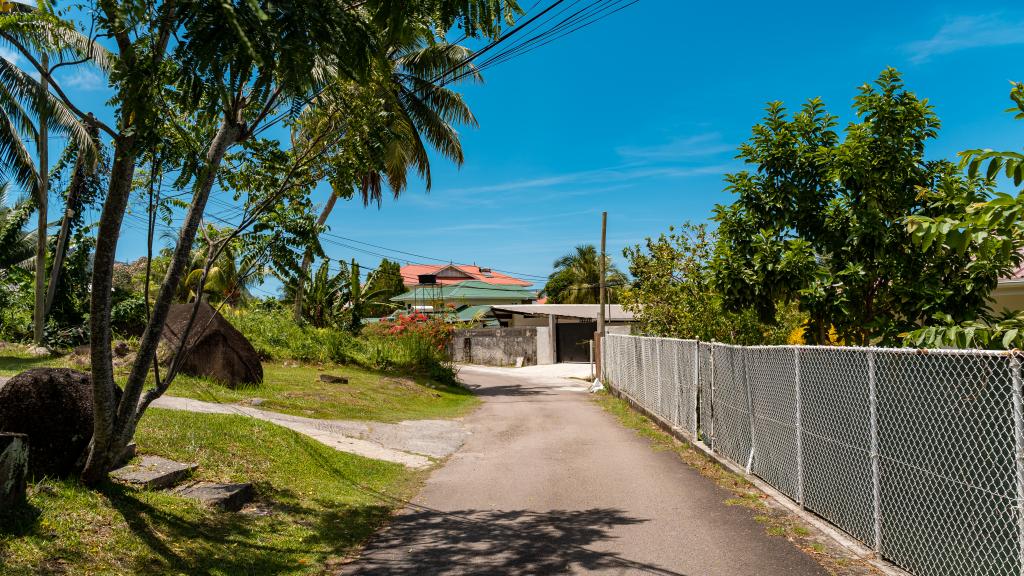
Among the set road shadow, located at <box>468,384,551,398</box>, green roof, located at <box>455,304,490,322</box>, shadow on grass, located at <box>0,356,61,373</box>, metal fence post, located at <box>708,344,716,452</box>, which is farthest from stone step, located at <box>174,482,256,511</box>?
green roof, located at <box>455,304,490,322</box>

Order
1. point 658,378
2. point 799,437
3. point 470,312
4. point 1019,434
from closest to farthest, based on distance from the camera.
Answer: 1. point 1019,434
2. point 799,437
3. point 658,378
4. point 470,312

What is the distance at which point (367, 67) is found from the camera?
5512mm

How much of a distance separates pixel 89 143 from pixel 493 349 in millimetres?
26261

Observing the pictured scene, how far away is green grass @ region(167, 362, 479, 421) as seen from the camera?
14.0m

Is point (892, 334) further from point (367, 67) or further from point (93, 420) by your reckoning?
point (93, 420)

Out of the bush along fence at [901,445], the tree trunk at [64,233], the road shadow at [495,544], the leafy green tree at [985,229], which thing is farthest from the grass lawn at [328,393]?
the leafy green tree at [985,229]

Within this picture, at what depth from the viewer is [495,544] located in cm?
614

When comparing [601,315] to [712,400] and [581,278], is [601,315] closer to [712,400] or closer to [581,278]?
[712,400]

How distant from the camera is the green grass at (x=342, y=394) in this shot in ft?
45.8

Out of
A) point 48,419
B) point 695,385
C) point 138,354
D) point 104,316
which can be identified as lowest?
point 695,385

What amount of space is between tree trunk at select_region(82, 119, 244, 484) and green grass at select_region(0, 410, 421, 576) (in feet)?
1.00

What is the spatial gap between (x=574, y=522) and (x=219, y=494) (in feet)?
11.2

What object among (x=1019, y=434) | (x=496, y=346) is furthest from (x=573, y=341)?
(x=1019, y=434)

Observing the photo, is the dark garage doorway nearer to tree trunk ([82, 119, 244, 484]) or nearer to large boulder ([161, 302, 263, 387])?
large boulder ([161, 302, 263, 387])
